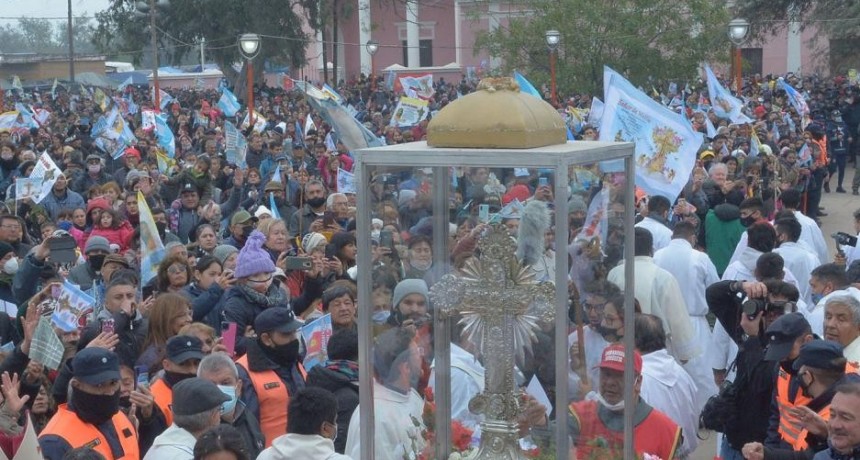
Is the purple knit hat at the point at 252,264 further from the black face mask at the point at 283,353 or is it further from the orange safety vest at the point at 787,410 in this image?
the orange safety vest at the point at 787,410

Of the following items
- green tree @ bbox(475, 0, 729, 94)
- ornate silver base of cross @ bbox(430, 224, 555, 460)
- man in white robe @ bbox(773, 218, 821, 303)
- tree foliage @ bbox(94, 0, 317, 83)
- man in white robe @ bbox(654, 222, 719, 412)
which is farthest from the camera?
tree foliage @ bbox(94, 0, 317, 83)

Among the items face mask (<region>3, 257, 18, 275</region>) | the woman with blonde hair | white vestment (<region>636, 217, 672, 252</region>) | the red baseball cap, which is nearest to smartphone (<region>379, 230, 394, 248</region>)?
the red baseball cap

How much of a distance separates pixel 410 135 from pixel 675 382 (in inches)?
533

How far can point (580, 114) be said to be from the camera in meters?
21.6

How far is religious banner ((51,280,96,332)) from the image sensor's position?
20.1 feet

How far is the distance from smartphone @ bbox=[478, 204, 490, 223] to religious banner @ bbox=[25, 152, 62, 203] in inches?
338

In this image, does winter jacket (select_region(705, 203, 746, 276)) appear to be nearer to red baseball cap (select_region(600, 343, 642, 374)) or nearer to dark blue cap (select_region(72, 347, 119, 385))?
red baseball cap (select_region(600, 343, 642, 374))

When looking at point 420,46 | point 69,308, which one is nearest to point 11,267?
point 69,308

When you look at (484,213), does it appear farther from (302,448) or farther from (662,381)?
(662,381)

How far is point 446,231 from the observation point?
4.70 meters

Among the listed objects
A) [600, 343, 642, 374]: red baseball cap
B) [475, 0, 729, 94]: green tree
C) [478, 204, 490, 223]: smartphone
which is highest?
[475, 0, 729, 94]: green tree

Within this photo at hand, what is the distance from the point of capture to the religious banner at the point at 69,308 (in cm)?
613

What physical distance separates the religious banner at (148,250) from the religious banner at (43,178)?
3.95 meters

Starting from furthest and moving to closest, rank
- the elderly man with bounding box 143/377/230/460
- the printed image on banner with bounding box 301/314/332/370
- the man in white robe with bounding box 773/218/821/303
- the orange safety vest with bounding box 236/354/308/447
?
the man in white robe with bounding box 773/218/821/303
the printed image on banner with bounding box 301/314/332/370
the orange safety vest with bounding box 236/354/308/447
the elderly man with bounding box 143/377/230/460
